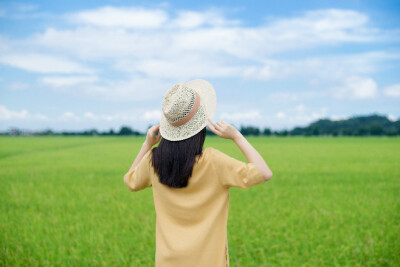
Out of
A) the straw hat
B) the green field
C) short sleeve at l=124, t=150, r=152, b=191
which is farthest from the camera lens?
the green field

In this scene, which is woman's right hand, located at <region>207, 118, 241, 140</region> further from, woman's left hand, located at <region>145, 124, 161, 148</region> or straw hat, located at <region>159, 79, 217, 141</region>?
woman's left hand, located at <region>145, 124, 161, 148</region>

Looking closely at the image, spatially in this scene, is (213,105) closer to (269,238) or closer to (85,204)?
(269,238)

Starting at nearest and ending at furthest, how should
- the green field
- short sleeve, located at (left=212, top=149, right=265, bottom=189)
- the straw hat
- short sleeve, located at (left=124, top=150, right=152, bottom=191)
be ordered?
short sleeve, located at (left=212, top=149, right=265, bottom=189) → the straw hat → short sleeve, located at (left=124, top=150, right=152, bottom=191) → the green field

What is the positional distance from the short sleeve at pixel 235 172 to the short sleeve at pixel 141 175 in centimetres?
43

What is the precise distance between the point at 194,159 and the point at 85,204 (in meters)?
5.32

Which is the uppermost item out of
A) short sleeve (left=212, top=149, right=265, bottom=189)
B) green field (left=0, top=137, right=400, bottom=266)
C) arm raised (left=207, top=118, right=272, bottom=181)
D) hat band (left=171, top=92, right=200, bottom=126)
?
hat band (left=171, top=92, right=200, bottom=126)

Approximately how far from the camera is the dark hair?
75.4 inches

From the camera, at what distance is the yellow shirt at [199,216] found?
75.7 inches

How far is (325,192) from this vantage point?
7.87 metres

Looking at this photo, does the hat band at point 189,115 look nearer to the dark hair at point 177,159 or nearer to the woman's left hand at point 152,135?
the dark hair at point 177,159

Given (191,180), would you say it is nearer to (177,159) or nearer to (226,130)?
(177,159)

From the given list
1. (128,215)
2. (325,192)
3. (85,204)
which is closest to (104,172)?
(85,204)

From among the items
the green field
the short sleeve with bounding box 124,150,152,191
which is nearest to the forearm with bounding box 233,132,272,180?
the short sleeve with bounding box 124,150,152,191

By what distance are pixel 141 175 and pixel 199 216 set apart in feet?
1.41
